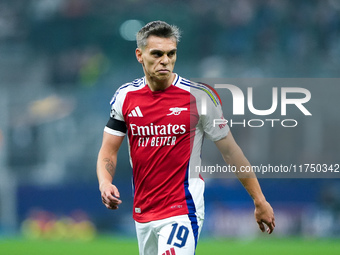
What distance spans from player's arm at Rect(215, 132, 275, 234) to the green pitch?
16.9 feet

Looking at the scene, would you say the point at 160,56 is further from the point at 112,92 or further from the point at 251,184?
the point at 112,92

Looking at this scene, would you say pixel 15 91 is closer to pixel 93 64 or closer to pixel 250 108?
pixel 93 64

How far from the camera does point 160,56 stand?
441 centimetres

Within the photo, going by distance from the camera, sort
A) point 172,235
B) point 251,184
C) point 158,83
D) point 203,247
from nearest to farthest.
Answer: point 172,235, point 251,184, point 158,83, point 203,247

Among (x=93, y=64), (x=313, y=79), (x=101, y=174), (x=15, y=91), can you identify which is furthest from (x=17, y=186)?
(x=101, y=174)

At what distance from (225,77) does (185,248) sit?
9.87 metres

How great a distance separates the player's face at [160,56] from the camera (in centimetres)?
439

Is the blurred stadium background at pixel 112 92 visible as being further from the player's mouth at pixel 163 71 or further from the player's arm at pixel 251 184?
the player's mouth at pixel 163 71

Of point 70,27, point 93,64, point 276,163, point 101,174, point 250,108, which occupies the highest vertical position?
point 70,27

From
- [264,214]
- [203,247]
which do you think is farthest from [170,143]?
[203,247]

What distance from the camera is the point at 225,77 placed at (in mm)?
13852

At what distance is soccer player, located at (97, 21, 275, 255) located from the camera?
438cm

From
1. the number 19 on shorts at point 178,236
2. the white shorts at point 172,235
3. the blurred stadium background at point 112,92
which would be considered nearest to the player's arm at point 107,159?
the white shorts at point 172,235

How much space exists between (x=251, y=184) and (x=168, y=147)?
2.15 feet
